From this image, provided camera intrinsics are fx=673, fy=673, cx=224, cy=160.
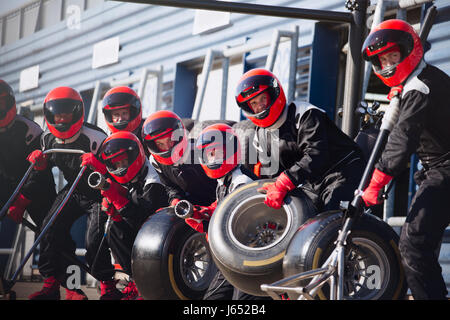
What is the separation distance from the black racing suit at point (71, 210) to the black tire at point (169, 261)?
2.96 ft

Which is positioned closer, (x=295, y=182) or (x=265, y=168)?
(x=295, y=182)

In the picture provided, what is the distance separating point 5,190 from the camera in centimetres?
705

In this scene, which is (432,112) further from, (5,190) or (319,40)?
(5,190)

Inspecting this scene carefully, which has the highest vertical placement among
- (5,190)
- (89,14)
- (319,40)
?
(89,14)

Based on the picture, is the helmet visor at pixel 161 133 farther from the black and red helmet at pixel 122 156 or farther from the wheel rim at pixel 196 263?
the wheel rim at pixel 196 263

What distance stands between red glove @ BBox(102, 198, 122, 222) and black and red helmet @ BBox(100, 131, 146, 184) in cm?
30

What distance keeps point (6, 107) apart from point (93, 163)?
1513 millimetres

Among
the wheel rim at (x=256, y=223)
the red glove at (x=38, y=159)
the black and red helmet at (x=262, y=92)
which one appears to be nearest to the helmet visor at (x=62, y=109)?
the red glove at (x=38, y=159)

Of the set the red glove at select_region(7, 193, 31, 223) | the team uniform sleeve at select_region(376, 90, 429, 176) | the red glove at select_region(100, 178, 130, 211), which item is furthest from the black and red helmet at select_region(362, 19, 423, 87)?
the red glove at select_region(7, 193, 31, 223)

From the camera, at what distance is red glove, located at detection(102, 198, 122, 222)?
608 centimetres

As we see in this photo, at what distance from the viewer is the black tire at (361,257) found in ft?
14.0
